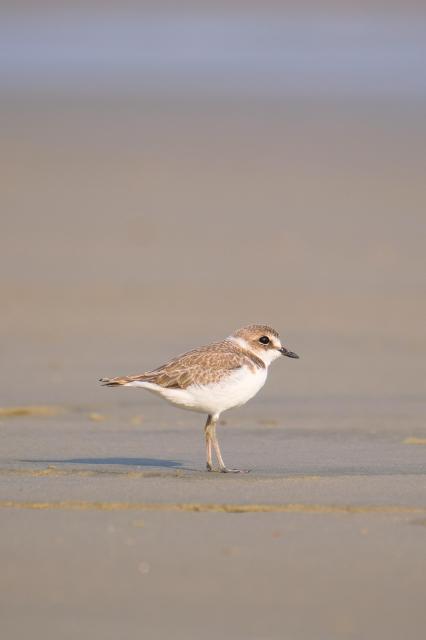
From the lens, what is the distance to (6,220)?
17.8 m

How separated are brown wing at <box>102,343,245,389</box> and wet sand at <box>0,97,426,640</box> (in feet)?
1.62

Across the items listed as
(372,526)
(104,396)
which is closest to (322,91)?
(104,396)

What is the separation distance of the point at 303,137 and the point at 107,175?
4.34m

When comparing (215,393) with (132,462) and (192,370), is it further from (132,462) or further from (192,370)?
(132,462)

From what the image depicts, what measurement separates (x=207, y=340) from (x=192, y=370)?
464 cm

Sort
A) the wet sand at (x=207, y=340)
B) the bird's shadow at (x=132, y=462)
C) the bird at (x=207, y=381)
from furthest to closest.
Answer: the bird at (x=207, y=381) → the bird's shadow at (x=132, y=462) → the wet sand at (x=207, y=340)

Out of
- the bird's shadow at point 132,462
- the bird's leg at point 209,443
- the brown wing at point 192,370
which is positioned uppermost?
the brown wing at point 192,370

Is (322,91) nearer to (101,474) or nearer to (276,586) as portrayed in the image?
(101,474)

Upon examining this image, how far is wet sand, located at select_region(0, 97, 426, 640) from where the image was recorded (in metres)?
5.62

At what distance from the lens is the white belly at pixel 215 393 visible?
8477 mm

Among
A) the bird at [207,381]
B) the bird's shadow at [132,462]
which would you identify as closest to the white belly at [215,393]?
the bird at [207,381]

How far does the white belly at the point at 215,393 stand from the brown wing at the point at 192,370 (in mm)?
39

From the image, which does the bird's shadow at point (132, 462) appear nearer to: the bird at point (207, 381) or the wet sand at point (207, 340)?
the wet sand at point (207, 340)

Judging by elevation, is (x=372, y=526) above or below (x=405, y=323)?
below
